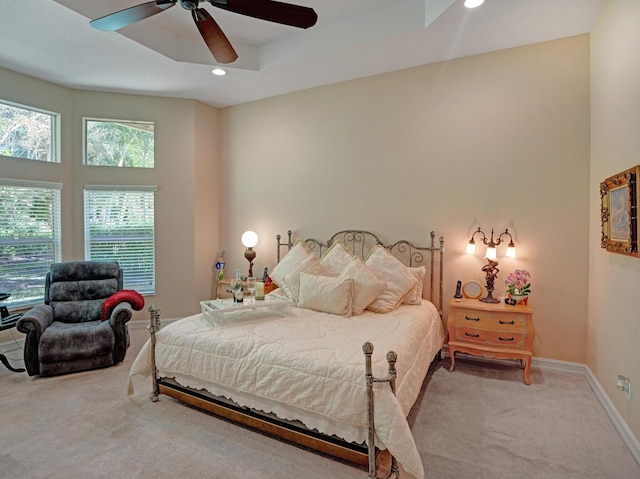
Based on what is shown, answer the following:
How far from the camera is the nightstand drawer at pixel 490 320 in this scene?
3.29 metres

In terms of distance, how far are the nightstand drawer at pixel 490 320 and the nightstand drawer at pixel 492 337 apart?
39 mm

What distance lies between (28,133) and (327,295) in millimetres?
4408

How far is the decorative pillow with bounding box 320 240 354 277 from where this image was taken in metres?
4.07

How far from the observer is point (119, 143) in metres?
5.09

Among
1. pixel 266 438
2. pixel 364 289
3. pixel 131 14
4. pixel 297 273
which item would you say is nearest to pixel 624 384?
pixel 364 289

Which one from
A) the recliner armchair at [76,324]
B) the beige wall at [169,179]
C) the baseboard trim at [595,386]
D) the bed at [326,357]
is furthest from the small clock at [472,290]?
the beige wall at [169,179]

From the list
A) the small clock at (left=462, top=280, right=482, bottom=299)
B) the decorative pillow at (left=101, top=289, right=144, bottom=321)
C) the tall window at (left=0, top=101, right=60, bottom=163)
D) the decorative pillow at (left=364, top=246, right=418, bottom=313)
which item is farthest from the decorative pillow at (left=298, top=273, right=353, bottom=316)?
the tall window at (left=0, top=101, right=60, bottom=163)

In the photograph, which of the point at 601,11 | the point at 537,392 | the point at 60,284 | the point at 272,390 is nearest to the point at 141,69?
the point at 60,284

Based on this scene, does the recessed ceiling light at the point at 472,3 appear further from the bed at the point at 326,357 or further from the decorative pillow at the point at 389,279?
the decorative pillow at the point at 389,279

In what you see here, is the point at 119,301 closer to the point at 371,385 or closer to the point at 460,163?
the point at 371,385

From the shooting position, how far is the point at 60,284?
13.5ft

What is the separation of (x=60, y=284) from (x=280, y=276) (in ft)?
8.50

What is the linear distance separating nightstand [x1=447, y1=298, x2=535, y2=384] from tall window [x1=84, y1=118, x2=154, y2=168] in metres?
4.69

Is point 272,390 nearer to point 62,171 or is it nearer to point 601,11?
point 601,11
